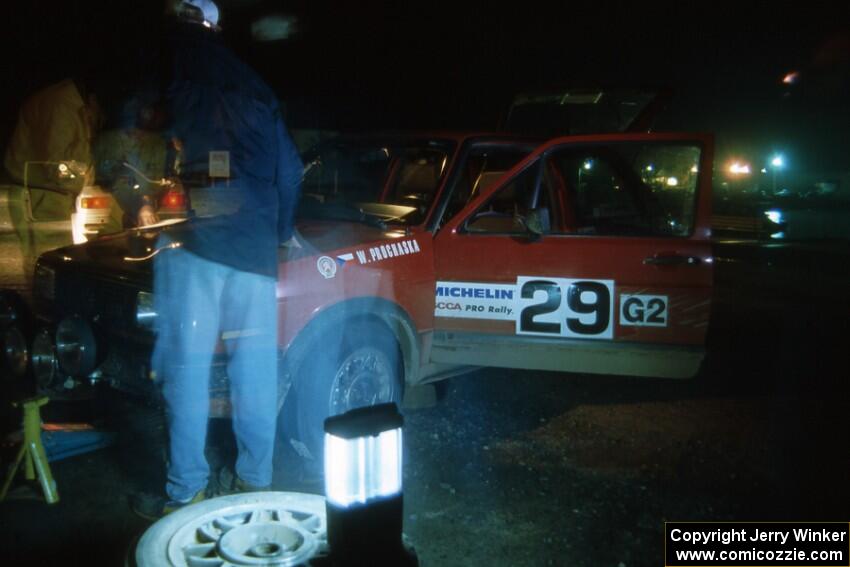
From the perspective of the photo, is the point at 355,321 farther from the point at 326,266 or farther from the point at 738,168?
the point at 738,168

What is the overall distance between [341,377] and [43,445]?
4.81 feet

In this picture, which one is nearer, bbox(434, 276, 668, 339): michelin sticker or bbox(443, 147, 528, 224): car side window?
bbox(434, 276, 668, 339): michelin sticker

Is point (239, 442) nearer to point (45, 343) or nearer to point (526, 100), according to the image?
point (45, 343)

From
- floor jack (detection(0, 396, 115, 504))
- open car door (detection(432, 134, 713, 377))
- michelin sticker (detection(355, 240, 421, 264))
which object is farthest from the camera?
open car door (detection(432, 134, 713, 377))

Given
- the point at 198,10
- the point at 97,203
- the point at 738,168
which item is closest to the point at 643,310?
the point at 198,10

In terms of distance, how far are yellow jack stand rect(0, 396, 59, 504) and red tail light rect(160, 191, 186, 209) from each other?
193 centimetres

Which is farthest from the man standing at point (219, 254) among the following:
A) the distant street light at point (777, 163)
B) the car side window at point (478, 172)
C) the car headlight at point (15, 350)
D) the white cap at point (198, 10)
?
the distant street light at point (777, 163)

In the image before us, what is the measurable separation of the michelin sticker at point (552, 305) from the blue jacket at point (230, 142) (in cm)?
145

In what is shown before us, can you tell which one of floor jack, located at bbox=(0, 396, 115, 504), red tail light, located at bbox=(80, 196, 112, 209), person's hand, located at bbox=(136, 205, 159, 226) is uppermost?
red tail light, located at bbox=(80, 196, 112, 209)

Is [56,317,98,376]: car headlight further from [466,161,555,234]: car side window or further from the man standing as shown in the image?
[466,161,555,234]: car side window

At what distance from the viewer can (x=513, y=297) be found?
4.41 meters

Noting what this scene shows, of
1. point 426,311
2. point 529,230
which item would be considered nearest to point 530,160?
point 529,230

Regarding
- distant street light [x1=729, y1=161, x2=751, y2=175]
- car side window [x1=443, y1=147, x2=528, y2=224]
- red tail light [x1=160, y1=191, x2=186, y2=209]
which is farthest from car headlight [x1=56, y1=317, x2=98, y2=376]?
distant street light [x1=729, y1=161, x2=751, y2=175]

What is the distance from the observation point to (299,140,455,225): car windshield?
4.66 metres
